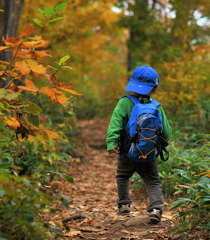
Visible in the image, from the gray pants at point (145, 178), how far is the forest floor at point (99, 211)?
200 millimetres

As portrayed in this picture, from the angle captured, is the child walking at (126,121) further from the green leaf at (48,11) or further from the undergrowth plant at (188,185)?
the green leaf at (48,11)

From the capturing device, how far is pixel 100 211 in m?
4.11

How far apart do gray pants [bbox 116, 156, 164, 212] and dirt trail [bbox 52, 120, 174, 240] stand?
0.67 ft

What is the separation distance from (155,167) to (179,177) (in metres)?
0.84

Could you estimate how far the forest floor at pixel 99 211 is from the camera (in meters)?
3.06

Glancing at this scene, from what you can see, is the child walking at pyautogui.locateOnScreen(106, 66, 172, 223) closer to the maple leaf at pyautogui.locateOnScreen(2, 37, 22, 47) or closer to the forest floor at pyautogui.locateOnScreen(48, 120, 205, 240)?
the forest floor at pyautogui.locateOnScreen(48, 120, 205, 240)

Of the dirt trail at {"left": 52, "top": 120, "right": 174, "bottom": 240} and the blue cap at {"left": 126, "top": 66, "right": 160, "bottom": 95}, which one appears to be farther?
the blue cap at {"left": 126, "top": 66, "right": 160, "bottom": 95}

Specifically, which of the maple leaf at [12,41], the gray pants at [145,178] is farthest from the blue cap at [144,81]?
the maple leaf at [12,41]

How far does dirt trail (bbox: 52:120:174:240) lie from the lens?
3.11 m

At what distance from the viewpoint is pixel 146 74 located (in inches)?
141

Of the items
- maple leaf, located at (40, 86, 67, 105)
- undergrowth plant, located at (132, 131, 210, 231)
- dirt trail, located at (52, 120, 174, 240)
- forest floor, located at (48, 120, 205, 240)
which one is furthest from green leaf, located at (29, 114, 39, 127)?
undergrowth plant, located at (132, 131, 210, 231)

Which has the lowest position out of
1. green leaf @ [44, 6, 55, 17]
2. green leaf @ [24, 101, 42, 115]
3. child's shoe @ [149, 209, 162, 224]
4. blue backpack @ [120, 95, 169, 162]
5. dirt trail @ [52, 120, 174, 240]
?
dirt trail @ [52, 120, 174, 240]

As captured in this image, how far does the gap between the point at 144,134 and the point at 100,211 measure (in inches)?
55.2

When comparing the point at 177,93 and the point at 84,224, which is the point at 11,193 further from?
the point at 177,93
